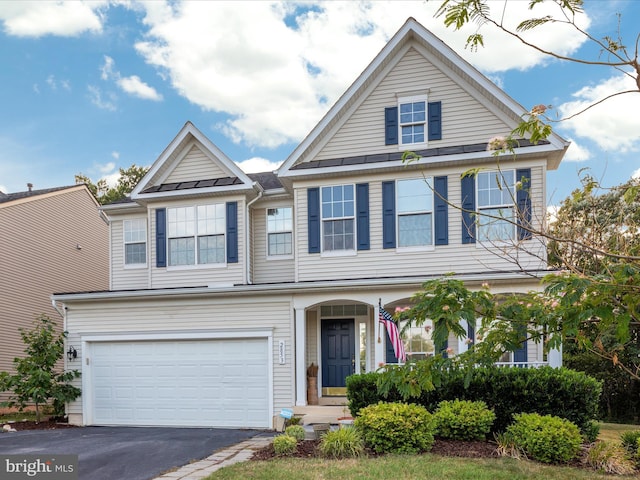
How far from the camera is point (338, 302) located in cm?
1495

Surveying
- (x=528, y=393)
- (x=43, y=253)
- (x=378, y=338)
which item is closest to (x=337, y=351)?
(x=378, y=338)

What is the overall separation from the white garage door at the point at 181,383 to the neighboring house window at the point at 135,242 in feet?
9.29

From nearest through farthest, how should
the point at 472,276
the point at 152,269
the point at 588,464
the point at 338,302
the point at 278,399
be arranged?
the point at 588,464, the point at 472,276, the point at 278,399, the point at 338,302, the point at 152,269

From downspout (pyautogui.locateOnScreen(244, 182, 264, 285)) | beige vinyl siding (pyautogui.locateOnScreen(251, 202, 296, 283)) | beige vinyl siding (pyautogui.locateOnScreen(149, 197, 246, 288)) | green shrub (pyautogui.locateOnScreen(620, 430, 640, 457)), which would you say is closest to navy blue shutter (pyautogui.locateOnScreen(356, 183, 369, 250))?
beige vinyl siding (pyautogui.locateOnScreen(251, 202, 296, 283))

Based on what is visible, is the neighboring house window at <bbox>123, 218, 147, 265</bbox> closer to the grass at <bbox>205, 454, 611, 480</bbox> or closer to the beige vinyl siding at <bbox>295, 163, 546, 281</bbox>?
the beige vinyl siding at <bbox>295, 163, 546, 281</bbox>

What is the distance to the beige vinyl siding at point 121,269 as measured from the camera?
17.1 m

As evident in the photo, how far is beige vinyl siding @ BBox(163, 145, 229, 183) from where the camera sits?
1645cm

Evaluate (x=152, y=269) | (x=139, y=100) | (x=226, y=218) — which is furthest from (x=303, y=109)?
(x=152, y=269)

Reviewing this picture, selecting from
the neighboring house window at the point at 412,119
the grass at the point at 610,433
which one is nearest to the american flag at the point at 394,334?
the grass at the point at 610,433

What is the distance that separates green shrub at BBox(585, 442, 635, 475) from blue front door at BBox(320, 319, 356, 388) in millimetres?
7053

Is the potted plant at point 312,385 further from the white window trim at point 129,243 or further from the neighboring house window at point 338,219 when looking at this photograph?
the white window trim at point 129,243

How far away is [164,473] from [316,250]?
7.14 metres

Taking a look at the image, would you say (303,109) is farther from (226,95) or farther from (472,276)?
(472,276)

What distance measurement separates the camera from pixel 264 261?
16.2 meters
